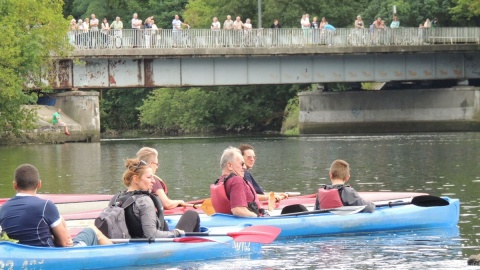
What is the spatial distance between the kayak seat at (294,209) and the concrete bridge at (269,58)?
120 feet

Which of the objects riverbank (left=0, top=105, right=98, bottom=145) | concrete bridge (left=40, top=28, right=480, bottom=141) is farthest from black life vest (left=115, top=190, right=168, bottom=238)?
riverbank (left=0, top=105, right=98, bottom=145)

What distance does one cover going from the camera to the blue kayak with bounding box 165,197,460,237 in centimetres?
1847

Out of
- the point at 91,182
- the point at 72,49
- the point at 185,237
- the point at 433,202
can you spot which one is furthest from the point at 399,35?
the point at 185,237

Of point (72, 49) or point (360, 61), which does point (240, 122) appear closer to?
point (360, 61)

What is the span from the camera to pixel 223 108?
82.7 m

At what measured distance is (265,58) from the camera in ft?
196

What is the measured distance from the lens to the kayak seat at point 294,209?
19.6m

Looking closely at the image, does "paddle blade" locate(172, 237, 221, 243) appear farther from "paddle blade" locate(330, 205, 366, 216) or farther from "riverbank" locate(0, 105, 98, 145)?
"riverbank" locate(0, 105, 98, 145)

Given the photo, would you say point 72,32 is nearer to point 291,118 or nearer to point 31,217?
point 291,118

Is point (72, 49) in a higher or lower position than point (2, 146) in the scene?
higher

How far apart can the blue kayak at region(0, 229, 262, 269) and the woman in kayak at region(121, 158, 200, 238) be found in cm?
Answer: 23

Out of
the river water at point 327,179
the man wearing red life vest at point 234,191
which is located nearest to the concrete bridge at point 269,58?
the river water at point 327,179

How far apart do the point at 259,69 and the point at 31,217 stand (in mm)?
45678

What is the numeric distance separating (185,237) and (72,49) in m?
38.7
